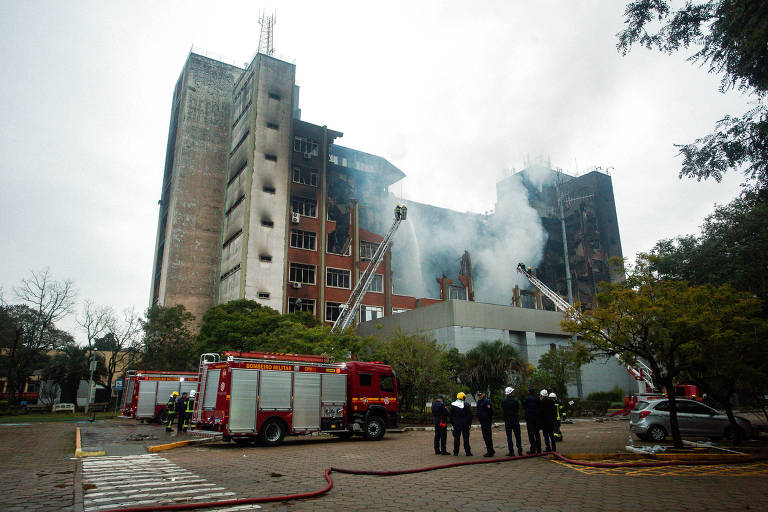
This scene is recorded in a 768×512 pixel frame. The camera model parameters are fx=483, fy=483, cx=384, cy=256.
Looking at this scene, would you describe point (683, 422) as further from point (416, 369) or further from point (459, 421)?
point (416, 369)

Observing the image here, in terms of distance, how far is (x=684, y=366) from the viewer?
14.6 metres

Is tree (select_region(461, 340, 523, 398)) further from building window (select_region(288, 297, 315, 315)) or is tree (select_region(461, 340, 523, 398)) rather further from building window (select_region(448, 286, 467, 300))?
building window (select_region(448, 286, 467, 300))

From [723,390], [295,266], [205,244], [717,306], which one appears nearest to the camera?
[717,306]

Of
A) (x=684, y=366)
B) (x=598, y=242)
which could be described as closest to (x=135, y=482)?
(x=684, y=366)

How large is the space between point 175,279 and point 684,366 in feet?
193

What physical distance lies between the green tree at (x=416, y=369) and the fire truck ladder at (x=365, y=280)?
828 inches

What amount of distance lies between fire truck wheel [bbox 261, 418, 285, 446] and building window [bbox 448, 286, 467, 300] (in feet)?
184

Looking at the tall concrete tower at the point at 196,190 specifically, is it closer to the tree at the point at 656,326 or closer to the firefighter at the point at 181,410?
the firefighter at the point at 181,410

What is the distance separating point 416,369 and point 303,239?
115ft

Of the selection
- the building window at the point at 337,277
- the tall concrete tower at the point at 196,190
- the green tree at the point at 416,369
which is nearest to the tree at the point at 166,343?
the tall concrete tower at the point at 196,190

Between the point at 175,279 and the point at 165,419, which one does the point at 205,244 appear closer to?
the point at 175,279

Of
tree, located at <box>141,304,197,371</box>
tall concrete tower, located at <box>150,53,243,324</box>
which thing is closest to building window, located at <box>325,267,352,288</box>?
tall concrete tower, located at <box>150,53,243,324</box>

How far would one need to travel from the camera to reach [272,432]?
671 inches

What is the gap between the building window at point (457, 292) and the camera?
72750mm
